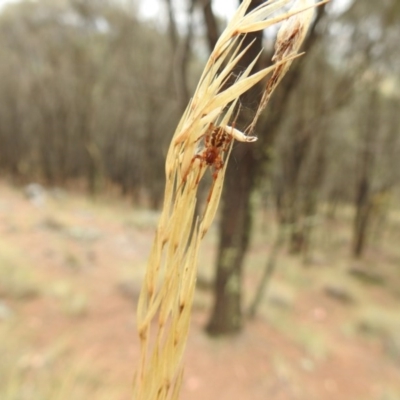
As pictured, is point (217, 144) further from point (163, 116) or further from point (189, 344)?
point (163, 116)

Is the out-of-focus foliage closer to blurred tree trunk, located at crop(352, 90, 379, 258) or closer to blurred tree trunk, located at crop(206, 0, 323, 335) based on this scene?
blurred tree trunk, located at crop(352, 90, 379, 258)

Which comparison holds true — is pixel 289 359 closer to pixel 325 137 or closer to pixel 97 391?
pixel 97 391

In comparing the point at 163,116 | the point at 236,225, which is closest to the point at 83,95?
the point at 163,116

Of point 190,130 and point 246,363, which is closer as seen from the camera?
point 190,130

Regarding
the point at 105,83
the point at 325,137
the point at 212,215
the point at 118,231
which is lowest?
the point at 118,231

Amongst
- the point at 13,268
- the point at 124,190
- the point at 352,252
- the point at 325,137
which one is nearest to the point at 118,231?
the point at 13,268
